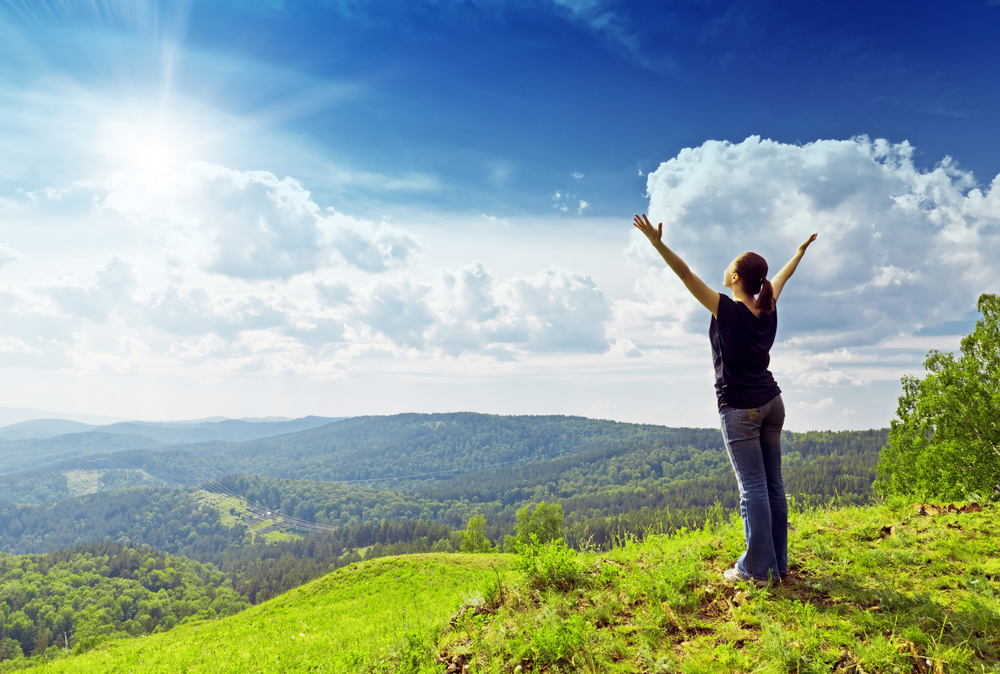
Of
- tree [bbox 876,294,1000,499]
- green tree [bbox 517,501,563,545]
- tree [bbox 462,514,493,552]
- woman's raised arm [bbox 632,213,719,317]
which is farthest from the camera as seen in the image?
tree [bbox 462,514,493,552]

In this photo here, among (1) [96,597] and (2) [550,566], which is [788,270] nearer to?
(2) [550,566]

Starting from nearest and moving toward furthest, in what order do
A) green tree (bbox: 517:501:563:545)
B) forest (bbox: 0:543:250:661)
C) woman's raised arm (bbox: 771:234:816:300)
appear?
woman's raised arm (bbox: 771:234:816:300), green tree (bbox: 517:501:563:545), forest (bbox: 0:543:250:661)

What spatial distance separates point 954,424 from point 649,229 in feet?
86.3

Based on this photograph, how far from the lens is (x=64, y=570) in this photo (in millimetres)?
130000

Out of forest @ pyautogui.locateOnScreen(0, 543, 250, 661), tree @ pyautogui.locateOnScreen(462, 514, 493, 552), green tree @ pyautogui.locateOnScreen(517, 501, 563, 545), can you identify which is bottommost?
forest @ pyautogui.locateOnScreen(0, 543, 250, 661)

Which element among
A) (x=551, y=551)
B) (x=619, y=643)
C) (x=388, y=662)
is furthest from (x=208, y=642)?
(x=619, y=643)

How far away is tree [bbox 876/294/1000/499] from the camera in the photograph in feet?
65.4

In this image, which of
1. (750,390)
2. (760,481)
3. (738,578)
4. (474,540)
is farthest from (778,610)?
(474,540)

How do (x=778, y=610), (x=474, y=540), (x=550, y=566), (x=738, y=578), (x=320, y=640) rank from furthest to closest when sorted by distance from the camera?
1. (x=474, y=540)
2. (x=320, y=640)
3. (x=550, y=566)
4. (x=738, y=578)
5. (x=778, y=610)

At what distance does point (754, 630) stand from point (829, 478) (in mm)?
155410

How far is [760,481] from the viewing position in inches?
187

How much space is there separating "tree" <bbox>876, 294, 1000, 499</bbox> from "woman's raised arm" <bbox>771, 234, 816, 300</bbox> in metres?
19.7

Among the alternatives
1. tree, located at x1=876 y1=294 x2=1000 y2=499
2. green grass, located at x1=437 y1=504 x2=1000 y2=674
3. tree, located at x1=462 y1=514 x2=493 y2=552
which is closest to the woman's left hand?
green grass, located at x1=437 y1=504 x2=1000 y2=674

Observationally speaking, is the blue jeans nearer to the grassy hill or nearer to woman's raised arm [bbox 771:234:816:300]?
the grassy hill
